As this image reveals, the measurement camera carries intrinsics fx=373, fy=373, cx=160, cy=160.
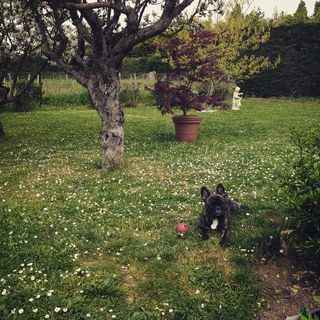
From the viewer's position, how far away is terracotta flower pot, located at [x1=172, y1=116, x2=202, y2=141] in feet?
49.8

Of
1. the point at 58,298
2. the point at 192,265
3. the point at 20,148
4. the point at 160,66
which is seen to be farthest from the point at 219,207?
the point at 160,66

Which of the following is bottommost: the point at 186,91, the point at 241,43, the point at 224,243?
the point at 224,243

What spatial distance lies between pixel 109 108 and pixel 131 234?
5.01 m

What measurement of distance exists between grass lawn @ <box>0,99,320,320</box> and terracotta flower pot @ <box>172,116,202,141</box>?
155 cm

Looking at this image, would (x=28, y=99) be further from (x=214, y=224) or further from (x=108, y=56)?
(x=214, y=224)

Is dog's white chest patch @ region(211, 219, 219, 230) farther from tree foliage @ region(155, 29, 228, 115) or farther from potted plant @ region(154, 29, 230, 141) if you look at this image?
tree foliage @ region(155, 29, 228, 115)

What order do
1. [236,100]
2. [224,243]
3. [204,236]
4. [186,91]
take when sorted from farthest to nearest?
1. [236,100]
2. [186,91]
3. [204,236]
4. [224,243]

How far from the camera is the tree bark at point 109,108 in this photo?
10688mm

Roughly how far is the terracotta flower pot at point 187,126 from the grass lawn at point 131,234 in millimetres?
1547

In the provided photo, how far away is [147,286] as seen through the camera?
509cm

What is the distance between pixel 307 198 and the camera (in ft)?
15.9

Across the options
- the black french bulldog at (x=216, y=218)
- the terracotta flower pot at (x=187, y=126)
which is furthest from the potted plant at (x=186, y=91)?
the black french bulldog at (x=216, y=218)

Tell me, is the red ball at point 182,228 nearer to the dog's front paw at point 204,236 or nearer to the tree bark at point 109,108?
the dog's front paw at point 204,236

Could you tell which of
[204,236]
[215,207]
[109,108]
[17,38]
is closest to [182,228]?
[204,236]
